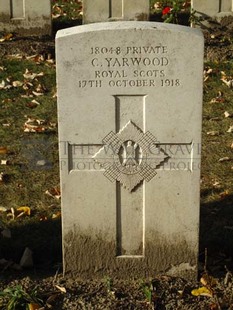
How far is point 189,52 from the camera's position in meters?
4.32

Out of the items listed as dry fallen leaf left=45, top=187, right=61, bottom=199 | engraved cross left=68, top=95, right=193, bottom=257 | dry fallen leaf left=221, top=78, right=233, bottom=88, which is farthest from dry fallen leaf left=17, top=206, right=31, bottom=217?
dry fallen leaf left=221, top=78, right=233, bottom=88

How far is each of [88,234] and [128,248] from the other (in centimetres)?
28

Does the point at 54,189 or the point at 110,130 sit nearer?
the point at 110,130

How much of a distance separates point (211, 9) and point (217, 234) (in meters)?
4.93

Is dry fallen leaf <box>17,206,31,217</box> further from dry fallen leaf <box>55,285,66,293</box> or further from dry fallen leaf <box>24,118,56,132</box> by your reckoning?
dry fallen leaf <box>24,118,56,132</box>

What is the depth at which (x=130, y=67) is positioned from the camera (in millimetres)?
4379

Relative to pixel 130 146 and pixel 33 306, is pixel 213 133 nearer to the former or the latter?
pixel 130 146

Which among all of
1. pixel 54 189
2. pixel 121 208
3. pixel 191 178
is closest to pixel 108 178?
pixel 121 208

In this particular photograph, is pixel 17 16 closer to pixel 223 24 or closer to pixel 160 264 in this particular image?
pixel 223 24

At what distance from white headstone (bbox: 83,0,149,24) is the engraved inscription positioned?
207 inches

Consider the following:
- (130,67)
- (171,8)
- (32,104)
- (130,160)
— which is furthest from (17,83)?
(130,67)

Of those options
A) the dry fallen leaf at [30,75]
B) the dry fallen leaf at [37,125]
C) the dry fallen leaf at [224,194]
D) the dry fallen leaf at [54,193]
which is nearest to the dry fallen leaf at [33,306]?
the dry fallen leaf at [54,193]

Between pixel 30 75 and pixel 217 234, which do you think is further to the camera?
pixel 30 75

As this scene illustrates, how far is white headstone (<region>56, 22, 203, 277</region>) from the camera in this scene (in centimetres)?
434
